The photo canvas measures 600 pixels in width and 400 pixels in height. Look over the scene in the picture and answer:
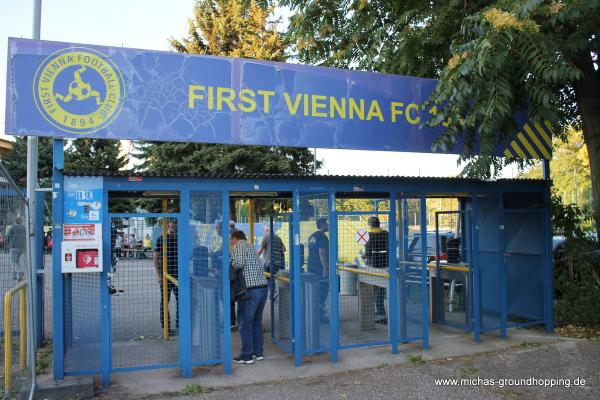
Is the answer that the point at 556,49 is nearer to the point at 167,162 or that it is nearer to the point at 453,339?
the point at 453,339

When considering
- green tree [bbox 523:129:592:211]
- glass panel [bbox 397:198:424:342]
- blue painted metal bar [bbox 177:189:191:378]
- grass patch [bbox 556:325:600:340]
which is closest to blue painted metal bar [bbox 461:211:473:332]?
glass panel [bbox 397:198:424:342]

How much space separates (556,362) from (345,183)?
3476 millimetres

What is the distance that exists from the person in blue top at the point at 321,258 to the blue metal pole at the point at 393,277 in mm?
890

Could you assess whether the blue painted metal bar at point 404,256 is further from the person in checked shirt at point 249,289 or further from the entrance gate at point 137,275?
the entrance gate at point 137,275

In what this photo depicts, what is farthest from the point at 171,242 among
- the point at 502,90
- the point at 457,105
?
the point at 502,90

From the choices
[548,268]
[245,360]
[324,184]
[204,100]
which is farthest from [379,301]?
[204,100]

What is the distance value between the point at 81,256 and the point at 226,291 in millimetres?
1701

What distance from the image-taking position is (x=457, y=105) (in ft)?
22.3

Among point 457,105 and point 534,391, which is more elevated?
point 457,105

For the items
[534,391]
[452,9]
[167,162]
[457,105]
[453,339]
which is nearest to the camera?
[534,391]

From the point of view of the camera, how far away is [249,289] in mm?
6730

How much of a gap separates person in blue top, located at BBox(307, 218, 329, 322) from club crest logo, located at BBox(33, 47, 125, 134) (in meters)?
2.91

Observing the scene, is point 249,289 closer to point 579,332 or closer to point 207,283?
point 207,283

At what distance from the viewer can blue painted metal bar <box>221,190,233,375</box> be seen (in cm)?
642
